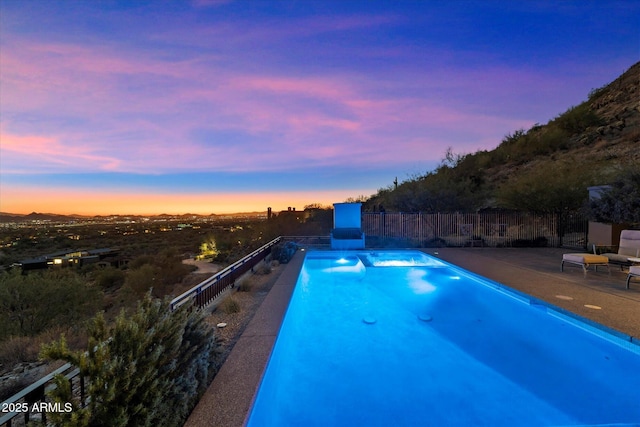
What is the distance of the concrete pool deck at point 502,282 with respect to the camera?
2068 mm

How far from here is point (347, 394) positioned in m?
3.49

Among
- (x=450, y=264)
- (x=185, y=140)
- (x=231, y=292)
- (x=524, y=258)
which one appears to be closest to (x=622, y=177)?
(x=524, y=258)

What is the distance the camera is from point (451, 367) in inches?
161

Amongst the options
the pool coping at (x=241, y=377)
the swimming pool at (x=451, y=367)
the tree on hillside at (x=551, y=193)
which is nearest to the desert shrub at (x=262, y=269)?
the swimming pool at (x=451, y=367)

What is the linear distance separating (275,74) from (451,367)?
9.94 metres

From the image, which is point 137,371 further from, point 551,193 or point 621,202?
point 551,193

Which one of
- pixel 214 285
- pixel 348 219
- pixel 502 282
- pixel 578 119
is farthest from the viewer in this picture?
pixel 578 119

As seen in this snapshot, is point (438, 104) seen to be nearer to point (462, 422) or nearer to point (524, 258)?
point (524, 258)

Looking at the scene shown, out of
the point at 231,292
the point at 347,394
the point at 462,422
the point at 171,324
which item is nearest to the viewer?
the point at 171,324

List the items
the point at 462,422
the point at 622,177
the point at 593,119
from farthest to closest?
the point at 593,119, the point at 622,177, the point at 462,422

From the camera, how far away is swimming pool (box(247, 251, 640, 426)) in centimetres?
305

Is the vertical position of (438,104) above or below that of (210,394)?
above

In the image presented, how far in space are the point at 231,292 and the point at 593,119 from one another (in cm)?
3163

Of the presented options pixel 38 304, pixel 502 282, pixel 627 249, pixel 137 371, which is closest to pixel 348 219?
pixel 502 282
